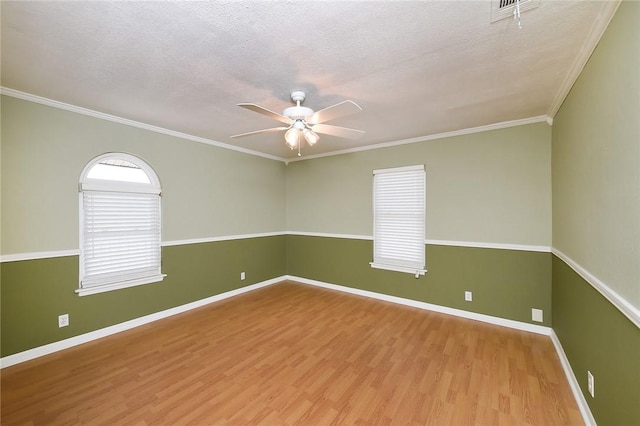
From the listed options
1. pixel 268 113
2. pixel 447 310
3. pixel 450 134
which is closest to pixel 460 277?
pixel 447 310

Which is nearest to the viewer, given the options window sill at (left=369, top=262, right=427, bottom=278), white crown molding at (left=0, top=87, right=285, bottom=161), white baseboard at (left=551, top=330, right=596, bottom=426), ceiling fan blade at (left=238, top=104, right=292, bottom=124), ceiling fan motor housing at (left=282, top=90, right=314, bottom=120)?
white baseboard at (left=551, top=330, right=596, bottom=426)

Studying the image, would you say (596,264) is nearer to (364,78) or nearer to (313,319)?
(364,78)

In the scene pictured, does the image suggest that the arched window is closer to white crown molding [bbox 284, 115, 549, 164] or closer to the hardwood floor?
the hardwood floor

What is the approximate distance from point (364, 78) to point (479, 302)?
3259 mm

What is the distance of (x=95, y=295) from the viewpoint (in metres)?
3.03

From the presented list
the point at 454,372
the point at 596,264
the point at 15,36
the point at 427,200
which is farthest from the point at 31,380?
the point at 427,200

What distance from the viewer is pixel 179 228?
3844mm

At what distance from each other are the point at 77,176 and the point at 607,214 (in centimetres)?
466

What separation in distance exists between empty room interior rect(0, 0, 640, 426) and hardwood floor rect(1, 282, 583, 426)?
0.07 ft

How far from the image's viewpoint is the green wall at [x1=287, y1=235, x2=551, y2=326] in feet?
10.5

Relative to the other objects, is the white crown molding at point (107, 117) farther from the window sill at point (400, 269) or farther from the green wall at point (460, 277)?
the window sill at point (400, 269)

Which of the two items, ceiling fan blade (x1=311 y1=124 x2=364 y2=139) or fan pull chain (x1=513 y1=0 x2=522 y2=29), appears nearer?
fan pull chain (x1=513 y1=0 x2=522 y2=29)

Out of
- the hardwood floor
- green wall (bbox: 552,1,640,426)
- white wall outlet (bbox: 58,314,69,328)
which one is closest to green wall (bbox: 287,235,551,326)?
the hardwood floor

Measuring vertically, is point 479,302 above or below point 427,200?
below
